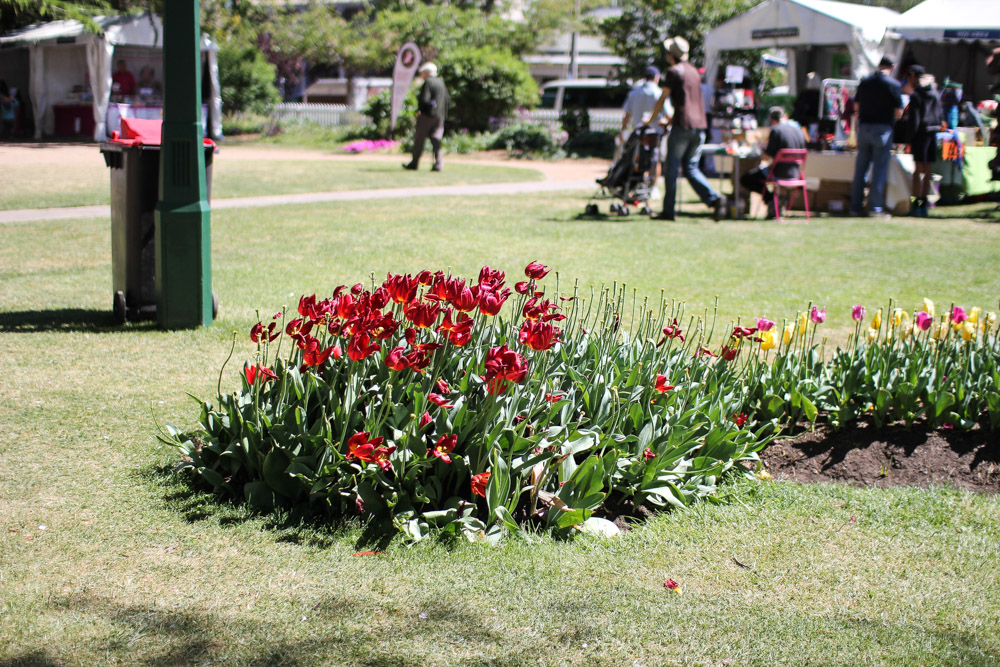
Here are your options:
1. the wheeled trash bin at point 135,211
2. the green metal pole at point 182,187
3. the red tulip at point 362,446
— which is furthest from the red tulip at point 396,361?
the wheeled trash bin at point 135,211

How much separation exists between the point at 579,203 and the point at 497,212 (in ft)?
7.44

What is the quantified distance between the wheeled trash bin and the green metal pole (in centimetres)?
24

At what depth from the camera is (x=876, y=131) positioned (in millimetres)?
13352

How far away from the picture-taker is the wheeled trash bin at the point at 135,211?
6270 mm

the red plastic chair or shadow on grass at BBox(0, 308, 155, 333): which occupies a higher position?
the red plastic chair

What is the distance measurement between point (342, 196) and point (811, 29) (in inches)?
398

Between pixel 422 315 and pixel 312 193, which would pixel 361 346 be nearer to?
pixel 422 315

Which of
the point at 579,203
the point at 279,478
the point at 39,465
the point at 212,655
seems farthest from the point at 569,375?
the point at 579,203

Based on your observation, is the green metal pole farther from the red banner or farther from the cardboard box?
the red banner

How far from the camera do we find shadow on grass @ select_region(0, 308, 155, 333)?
6242 millimetres

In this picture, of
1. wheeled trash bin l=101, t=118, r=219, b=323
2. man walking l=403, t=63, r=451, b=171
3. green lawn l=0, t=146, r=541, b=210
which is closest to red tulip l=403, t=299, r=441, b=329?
wheeled trash bin l=101, t=118, r=219, b=323

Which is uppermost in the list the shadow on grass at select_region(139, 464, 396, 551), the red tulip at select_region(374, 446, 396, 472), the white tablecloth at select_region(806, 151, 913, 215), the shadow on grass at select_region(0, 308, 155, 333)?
the white tablecloth at select_region(806, 151, 913, 215)

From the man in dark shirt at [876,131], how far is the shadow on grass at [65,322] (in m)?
10.6

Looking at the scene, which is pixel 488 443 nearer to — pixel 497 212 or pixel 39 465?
pixel 39 465
